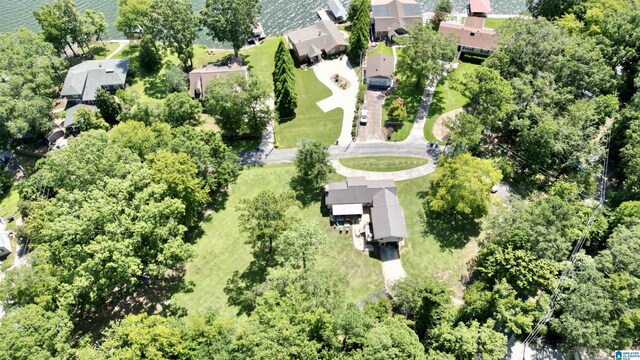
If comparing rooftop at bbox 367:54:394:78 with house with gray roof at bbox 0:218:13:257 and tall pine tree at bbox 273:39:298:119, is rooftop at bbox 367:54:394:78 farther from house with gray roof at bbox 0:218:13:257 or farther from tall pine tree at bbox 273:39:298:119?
house with gray roof at bbox 0:218:13:257

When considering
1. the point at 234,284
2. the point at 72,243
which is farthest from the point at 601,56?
the point at 72,243

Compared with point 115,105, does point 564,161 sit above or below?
below

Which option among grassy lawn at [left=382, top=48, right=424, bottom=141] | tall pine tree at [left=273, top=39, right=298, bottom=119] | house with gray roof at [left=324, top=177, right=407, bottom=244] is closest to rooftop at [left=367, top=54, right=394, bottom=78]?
grassy lawn at [left=382, top=48, right=424, bottom=141]

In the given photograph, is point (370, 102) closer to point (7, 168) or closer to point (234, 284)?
point (234, 284)

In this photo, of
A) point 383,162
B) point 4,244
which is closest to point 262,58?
point 383,162

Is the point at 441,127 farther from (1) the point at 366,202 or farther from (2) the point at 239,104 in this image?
(2) the point at 239,104
